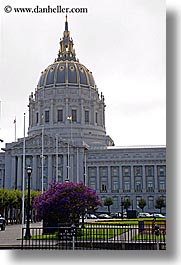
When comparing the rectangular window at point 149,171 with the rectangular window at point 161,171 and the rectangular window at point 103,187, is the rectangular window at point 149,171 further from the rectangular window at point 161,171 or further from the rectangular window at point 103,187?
the rectangular window at point 103,187

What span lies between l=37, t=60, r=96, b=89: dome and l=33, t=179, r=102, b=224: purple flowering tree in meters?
67.7

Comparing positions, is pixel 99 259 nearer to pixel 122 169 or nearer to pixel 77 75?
pixel 122 169

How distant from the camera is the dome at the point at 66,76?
86.4m

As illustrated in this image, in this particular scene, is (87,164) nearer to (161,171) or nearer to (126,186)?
(126,186)

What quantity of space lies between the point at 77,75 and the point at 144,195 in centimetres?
3043

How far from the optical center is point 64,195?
18953 mm

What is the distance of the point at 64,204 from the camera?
738 inches

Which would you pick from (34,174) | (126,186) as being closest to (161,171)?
(126,186)

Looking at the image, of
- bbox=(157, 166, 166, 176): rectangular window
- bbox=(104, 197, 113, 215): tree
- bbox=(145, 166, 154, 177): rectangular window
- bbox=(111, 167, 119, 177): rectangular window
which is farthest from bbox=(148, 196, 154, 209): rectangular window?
bbox=(111, 167, 119, 177): rectangular window

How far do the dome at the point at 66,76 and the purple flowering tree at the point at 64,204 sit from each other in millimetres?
67747

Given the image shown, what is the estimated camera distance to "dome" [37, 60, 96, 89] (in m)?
86.4

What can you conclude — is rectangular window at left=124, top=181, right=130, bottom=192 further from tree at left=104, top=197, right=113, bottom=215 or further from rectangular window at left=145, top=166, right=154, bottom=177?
tree at left=104, top=197, right=113, bottom=215

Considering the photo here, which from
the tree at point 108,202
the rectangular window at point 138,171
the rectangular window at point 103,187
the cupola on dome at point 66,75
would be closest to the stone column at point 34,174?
the rectangular window at point 103,187

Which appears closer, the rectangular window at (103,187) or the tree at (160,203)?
the tree at (160,203)
